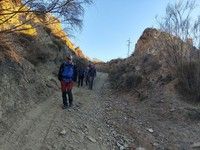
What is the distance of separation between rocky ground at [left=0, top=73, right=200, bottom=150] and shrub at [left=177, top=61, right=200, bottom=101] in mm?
929

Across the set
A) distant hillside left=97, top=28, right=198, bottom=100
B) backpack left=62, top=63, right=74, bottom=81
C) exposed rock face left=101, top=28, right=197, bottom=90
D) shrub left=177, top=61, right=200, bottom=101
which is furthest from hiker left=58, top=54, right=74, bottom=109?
exposed rock face left=101, top=28, right=197, bottom=90

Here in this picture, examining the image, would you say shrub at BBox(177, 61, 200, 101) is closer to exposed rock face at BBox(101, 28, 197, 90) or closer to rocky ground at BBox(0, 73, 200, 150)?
exposed rock face at BBox(101, 28, 197, 90)

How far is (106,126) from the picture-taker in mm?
16172

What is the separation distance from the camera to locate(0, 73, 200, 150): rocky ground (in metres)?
13.2

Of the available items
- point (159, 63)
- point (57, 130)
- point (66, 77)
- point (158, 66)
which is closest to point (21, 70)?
point (66, 77)

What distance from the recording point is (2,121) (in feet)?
44.6

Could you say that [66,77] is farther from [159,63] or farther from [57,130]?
[159,63]

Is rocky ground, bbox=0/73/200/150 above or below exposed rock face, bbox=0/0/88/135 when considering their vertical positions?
below

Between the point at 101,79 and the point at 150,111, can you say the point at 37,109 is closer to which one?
the point at 150,111

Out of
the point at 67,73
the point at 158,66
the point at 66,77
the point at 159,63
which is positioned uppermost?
the point at 159,63

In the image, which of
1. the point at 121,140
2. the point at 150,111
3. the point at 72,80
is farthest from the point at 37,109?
the point at 150,111

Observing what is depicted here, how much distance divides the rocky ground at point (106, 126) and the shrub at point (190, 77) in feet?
3.05

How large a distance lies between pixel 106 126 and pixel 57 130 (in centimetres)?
267

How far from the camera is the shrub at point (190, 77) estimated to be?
21938 mm
